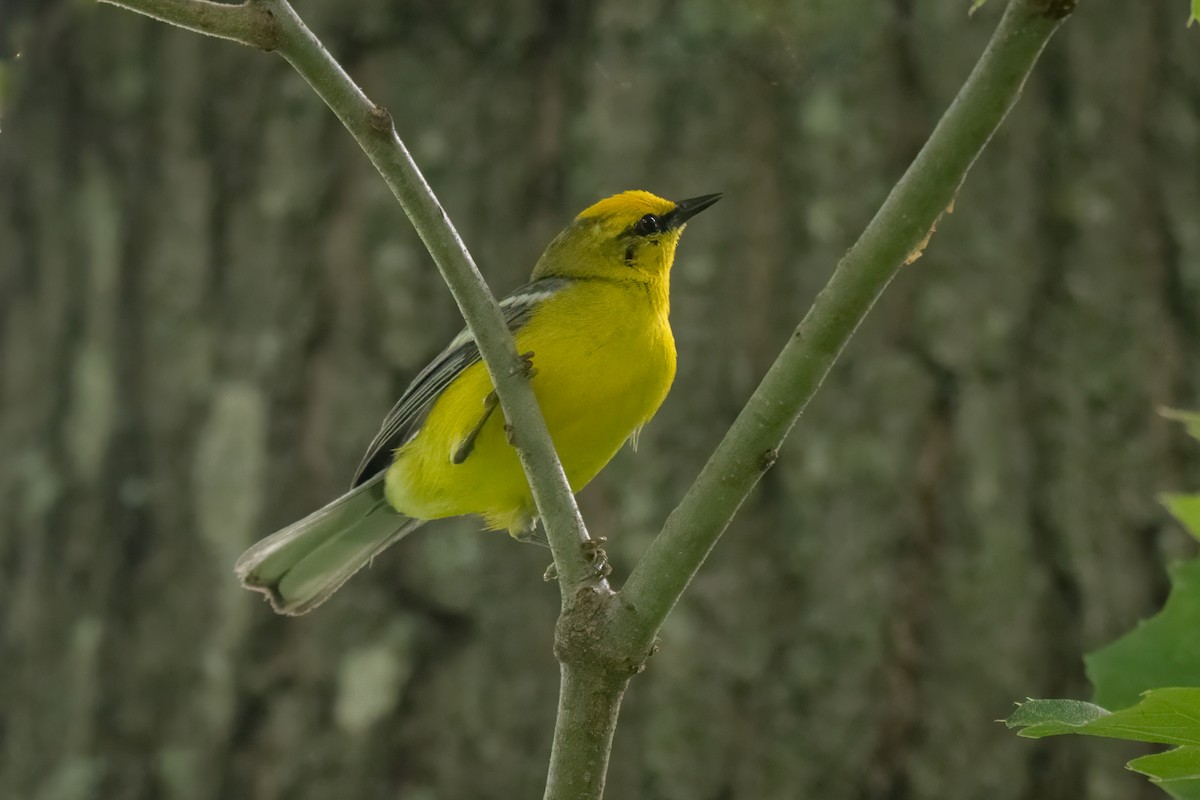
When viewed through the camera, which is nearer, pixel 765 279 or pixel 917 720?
pixel 917 720

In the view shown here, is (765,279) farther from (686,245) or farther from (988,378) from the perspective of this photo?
(988,378)

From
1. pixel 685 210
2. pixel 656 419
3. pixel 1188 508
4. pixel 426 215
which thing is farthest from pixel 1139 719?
pixel 685 210

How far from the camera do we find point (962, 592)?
11.9ft

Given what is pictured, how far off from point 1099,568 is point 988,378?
0.64 meters

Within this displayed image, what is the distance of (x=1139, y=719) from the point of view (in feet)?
3.90

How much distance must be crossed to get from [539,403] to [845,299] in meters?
1.73

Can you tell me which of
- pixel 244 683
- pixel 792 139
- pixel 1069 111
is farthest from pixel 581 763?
pixel 1069 111

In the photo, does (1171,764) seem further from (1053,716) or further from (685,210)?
(685,210)

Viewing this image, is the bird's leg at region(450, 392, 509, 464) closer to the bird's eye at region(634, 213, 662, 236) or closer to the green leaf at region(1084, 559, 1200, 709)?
the bird's eye at region(634, 213, 662, 236)

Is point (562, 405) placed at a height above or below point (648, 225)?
below

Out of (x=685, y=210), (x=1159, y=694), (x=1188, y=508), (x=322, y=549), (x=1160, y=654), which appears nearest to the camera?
(x=1159, y=694)

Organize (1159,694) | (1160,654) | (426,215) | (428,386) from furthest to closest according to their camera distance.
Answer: (428,386), (426,215), (1160,654), (1159,694)

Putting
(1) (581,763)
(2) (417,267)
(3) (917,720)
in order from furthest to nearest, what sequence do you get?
(2) (417,267), (3) (917,720), (1) (581,763)

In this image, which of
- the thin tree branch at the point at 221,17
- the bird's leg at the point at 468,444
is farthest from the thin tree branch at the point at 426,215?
the bird's leg at the point at 468,444
